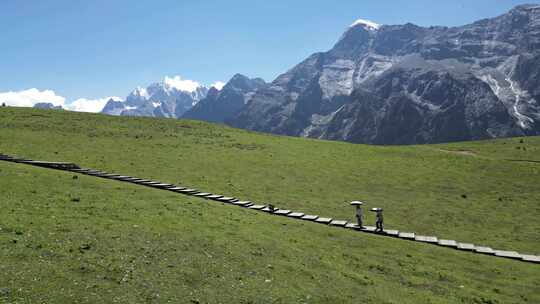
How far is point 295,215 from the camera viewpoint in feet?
131

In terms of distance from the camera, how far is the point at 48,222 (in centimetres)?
2562

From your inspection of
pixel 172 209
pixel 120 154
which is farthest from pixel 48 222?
pixel 120 154

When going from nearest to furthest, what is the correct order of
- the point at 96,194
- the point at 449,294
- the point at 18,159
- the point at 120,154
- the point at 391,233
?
the point at 449,294
the point at 96,194
the point at 391,233
the point at 18,159
the point at 120,154

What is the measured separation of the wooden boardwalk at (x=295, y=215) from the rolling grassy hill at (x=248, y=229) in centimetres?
175

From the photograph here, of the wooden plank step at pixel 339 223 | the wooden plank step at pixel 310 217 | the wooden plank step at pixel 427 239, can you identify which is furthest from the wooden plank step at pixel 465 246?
the wooden plank step at pixel 310 217

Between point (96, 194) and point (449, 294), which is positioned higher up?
point (96, 194)

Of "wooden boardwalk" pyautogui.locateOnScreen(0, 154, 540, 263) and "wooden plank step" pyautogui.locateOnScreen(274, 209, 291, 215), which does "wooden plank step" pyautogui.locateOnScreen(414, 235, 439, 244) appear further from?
"wooden plank step" pyautogui.locateOnScreen(274, 209, 291, 215)

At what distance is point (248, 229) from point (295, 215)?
9452 millimetres

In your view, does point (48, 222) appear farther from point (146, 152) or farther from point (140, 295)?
point (146, 152)

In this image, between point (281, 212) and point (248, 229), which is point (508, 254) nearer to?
point (281, 212)

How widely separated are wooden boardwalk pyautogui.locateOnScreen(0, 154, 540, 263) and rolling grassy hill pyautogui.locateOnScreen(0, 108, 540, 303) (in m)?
1.75

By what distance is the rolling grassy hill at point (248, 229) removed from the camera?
68.5ft

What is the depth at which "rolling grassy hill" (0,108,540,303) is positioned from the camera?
20.9 meters

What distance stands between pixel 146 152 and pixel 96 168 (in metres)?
14.0
